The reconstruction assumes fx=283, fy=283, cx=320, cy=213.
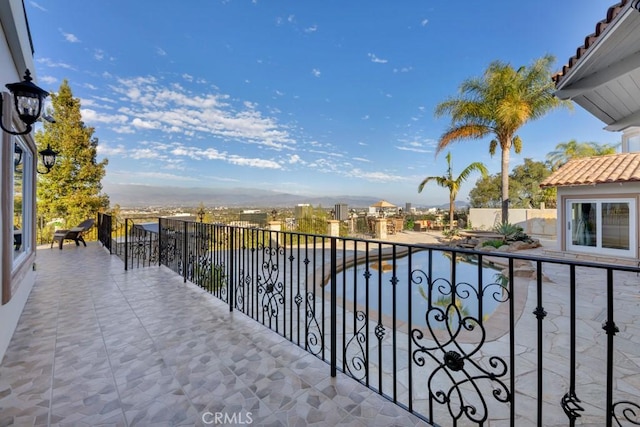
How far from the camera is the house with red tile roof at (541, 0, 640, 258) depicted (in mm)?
1801

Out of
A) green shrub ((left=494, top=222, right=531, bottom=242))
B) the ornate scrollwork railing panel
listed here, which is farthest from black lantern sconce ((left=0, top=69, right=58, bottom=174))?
green shrub ((left=494, top=222, right=531, bottom=242))

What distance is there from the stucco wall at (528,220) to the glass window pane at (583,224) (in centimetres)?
523

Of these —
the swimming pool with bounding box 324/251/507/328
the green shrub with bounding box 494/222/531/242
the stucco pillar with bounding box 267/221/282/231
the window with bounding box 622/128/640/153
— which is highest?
the window with bounding box 622/128/640/153

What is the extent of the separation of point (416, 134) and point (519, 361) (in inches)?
622

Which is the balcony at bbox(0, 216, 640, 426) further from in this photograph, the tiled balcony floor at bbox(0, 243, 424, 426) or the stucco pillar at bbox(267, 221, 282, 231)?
the stucco pillar at bbox(267, 221, 282, 231)

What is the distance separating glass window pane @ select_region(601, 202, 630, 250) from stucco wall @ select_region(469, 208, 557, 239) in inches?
217

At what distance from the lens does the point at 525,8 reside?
7836mm

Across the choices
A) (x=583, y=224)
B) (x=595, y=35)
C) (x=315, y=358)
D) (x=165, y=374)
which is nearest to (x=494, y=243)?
(x=583, y=224)

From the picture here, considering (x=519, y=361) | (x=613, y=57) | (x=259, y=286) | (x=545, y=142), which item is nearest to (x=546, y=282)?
(x=519, y=361)

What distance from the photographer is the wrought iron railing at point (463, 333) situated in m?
1.33

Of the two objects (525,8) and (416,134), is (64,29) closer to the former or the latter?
(525,8)

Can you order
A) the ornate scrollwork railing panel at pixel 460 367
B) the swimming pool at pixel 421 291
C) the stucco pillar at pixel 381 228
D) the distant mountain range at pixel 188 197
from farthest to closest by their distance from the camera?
1. the distant mountain range at pixel 188 197
2. the stucco pillar at pixel 381 228
3. the swimming pool at pixel 421 291
4. the ornate scrollwork railing panel at pixel 460 367

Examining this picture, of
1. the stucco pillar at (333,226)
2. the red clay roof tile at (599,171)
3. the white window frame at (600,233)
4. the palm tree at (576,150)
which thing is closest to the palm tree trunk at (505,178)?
the red clay roof tile at (599,171)

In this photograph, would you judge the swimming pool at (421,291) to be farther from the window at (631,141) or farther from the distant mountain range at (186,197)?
the window at (631,141)
